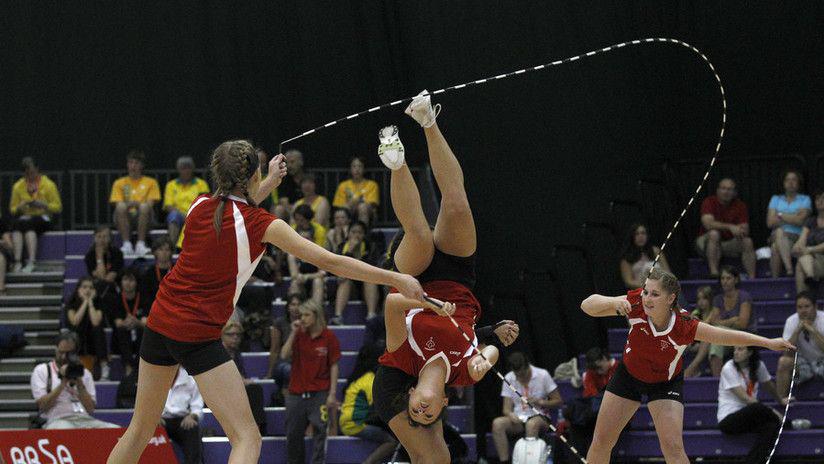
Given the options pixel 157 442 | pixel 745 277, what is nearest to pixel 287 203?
pixel 157 442

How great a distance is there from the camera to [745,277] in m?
14.0

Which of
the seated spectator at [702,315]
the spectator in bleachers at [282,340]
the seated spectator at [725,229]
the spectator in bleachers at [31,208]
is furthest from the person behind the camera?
the spectator in bleachers at [31,208]

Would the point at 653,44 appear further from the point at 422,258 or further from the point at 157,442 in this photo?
the point at 422,258

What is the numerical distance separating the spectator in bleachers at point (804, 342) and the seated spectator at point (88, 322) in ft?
22.1

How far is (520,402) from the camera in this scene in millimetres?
12148

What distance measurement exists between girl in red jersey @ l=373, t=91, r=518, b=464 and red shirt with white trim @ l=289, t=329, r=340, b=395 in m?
5.14

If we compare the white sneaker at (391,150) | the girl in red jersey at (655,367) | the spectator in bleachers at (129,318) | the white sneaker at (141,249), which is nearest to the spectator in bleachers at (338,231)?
the spectator in bleachers at (129,318)

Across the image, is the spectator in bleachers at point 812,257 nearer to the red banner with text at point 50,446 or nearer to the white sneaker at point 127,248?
the red banner with text at point 50,446

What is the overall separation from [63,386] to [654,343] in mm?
6278

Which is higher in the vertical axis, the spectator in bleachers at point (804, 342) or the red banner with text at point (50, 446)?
the spectator in bleachers at point (804, 342)

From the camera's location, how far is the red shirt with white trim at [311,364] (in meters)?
11.8

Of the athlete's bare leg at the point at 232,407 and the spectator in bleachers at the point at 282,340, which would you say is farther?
the spectator in bleachers at the point at 282,340

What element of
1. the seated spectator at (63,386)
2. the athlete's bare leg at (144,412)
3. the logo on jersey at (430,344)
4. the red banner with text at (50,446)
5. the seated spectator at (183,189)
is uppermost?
the seated spectator at (183,189)

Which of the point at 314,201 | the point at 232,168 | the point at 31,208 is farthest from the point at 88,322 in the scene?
the point at 232,168
